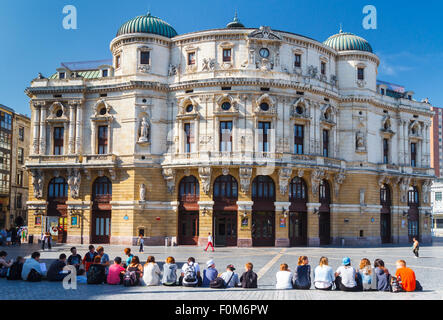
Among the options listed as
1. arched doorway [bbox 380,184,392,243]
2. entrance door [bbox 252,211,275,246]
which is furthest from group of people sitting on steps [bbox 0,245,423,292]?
arched doorway [bbox 380,184,392,243]

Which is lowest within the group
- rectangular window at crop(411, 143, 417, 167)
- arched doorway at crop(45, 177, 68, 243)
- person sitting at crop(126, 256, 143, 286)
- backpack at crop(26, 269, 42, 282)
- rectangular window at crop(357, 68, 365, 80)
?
backpack at crop(26, 269, 42, 282)

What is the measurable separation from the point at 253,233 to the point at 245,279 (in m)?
31.4

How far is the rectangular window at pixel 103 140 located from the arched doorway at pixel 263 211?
58.6 ft

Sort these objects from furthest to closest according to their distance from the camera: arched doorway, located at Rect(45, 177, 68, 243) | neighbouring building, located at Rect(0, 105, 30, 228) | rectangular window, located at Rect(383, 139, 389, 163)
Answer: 1. neighbouring building, located at Rect(0, 105, 30, 228)
2. rectangular window, located at Rect(383, 139, 389, 163)
3. arched doorway, located at Rect(45, 177, 68, 243)

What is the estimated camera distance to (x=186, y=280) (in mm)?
22734

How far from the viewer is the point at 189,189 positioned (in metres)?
55.6

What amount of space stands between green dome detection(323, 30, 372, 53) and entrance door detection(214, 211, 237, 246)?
26.7m

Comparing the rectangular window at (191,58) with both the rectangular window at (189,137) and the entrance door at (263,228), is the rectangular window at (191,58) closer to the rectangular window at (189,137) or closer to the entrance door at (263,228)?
the rectangular window at (189,137)

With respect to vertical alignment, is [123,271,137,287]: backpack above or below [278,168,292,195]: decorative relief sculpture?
below

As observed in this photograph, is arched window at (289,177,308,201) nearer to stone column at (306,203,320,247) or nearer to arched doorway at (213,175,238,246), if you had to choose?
stone column at (306,203,320,247)

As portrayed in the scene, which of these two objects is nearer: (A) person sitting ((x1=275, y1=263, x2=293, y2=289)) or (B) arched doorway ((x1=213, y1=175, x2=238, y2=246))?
(A) person sitting ((x1=275, y1=263, x2=293, y2=289))

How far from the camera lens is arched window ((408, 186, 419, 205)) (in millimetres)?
69475
